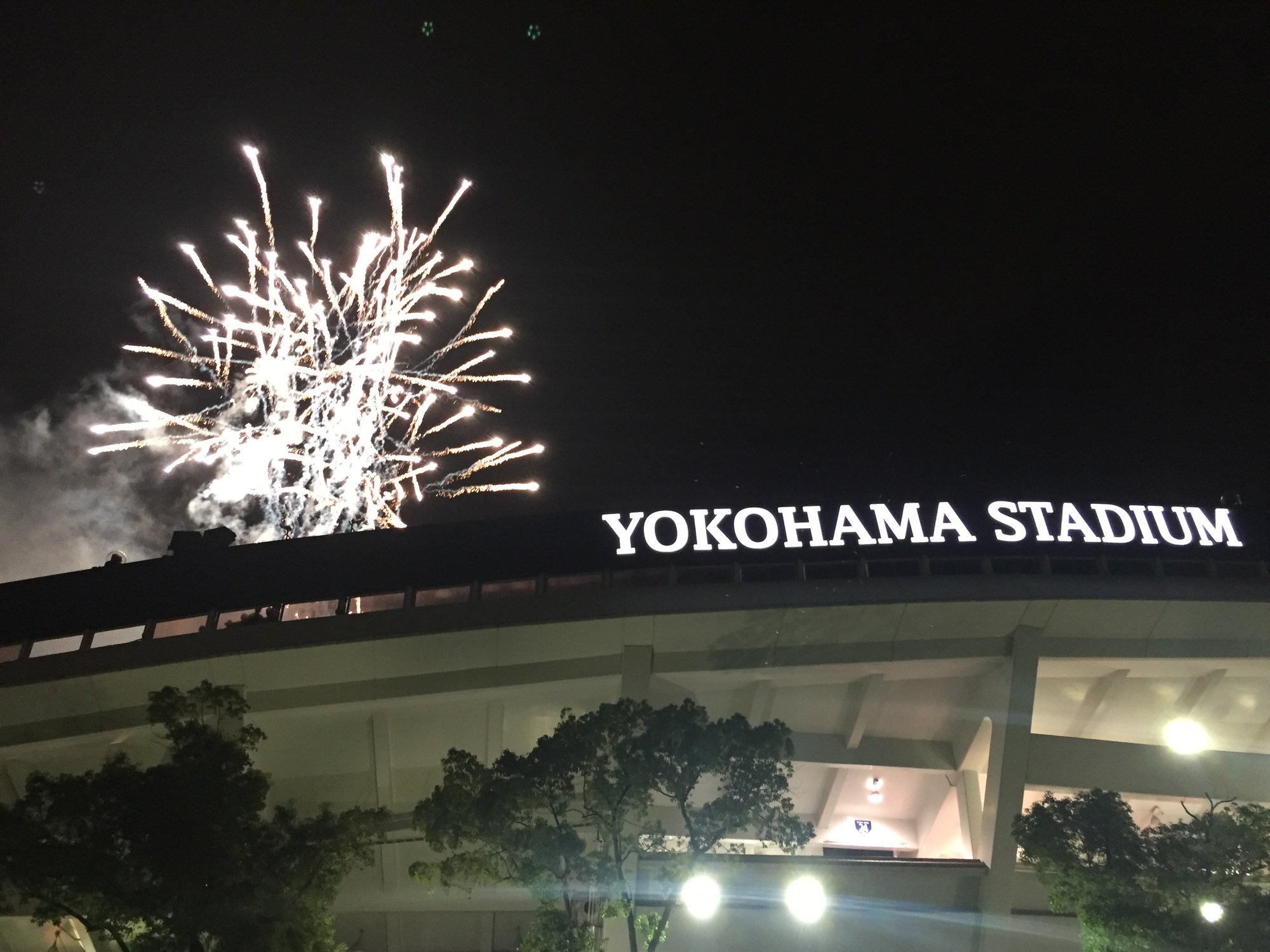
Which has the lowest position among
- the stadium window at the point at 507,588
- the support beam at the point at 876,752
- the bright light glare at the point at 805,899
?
the bright light glare at the point at 805,899

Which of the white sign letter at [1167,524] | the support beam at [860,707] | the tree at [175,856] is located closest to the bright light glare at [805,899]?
the support beam at [860,707]

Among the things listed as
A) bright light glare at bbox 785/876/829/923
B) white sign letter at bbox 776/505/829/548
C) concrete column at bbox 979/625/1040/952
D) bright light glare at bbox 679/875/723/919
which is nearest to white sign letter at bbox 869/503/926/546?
white sign letter at bbox 776/505/829/548

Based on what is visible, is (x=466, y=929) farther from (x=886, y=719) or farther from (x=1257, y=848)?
(x=1257, y=848)

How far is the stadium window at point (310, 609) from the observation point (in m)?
25.4

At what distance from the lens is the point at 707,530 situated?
26625mm

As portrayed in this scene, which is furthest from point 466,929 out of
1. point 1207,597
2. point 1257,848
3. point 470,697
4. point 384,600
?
point 1207,597

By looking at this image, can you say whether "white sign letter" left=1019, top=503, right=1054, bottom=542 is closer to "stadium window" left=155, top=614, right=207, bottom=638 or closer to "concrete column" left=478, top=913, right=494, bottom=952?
"concrete column" left=478, top=913, right=494, bottom=952

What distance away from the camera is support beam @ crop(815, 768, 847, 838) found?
28.6m

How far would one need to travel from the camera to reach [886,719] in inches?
1099

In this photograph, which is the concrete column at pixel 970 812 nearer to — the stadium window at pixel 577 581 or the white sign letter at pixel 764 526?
the white sign letter at pixel 764 526

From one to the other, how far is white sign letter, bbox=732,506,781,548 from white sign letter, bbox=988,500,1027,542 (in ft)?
21.6

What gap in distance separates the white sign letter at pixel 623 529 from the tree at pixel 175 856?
11117 mm

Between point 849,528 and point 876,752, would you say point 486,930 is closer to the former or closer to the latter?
point 876,752

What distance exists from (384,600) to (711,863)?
1129 centimetres
